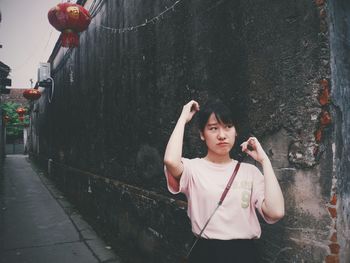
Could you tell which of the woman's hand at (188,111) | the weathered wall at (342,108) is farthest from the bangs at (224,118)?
the weathered wall at (342,108)

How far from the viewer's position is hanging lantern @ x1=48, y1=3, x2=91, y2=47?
5.56 m

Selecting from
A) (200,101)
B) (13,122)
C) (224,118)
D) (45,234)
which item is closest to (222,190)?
(224,118)

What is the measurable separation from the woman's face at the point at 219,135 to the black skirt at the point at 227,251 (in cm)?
56

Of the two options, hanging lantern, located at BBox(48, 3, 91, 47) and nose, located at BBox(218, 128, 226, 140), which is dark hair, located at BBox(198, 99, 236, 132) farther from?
hanging lantern, located at BBox(48, 3, 91, 47)

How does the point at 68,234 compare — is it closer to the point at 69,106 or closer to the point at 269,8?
Result: the point at 69,106

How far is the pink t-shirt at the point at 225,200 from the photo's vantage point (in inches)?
74.8

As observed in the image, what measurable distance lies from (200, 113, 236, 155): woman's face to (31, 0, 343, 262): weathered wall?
1.76 ft

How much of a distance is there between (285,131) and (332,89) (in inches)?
17.3

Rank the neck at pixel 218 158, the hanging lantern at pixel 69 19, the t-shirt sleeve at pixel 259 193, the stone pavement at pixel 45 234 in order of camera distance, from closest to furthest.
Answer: the t-shirt sleeve at pixel 259 193
the neck at pixel 218 158
the stone pavement at pixel 45 234
the hanging lantern at pixel 69 19

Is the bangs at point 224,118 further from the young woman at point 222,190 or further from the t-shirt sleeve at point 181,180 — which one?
the t-shirt sleeve at point 181,180

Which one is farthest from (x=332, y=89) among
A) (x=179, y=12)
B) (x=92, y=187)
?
(x=92, y=187)

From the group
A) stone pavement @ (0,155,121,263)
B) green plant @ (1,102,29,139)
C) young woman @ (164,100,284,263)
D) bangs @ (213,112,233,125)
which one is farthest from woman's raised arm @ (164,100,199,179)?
green plant @ (1,102,29,139)

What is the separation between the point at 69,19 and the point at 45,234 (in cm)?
439

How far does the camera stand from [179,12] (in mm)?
3711
